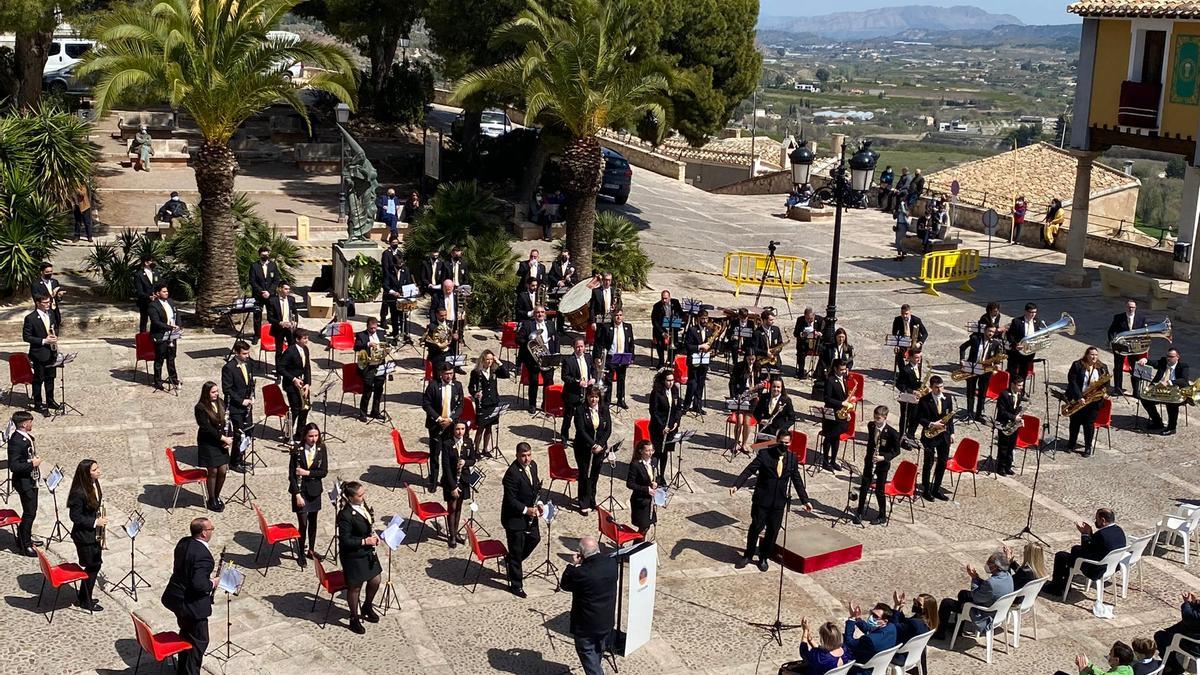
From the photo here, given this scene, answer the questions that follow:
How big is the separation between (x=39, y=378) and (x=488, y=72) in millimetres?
12329

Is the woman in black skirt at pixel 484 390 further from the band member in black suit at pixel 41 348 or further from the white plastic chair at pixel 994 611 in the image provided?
the white plastic chair at pixel 994 611

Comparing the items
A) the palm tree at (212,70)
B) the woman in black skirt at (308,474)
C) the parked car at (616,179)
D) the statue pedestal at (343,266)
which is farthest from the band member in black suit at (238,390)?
the parked car at (616,179)

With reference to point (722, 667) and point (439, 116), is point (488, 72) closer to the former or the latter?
point (722, 667)

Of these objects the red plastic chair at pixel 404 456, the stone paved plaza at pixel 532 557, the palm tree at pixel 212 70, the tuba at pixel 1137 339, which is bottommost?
the stone paved plaza at pixel 532 557

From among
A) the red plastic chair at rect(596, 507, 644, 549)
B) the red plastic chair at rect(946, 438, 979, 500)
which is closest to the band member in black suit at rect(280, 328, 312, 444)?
the red plastic chair at rect(596, 507, 644, 549)

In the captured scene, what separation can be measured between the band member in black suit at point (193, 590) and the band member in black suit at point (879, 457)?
28.5ft

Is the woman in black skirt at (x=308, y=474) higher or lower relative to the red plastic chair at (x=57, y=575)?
higher

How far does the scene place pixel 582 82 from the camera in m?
26.8

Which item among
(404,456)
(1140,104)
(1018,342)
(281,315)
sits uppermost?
(1140,104)

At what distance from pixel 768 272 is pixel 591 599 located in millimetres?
22040

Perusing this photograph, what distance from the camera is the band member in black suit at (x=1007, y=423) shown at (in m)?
19.7

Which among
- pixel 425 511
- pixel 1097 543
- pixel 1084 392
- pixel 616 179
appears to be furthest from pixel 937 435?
pixel 616 179

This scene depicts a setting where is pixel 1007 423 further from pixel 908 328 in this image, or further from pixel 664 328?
pixel 664 328

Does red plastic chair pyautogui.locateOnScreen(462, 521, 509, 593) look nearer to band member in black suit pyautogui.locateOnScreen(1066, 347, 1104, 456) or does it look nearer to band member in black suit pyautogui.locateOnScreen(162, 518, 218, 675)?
band member in black suit pyautogui.locateOnScreen(162, 518, 218, 675)
